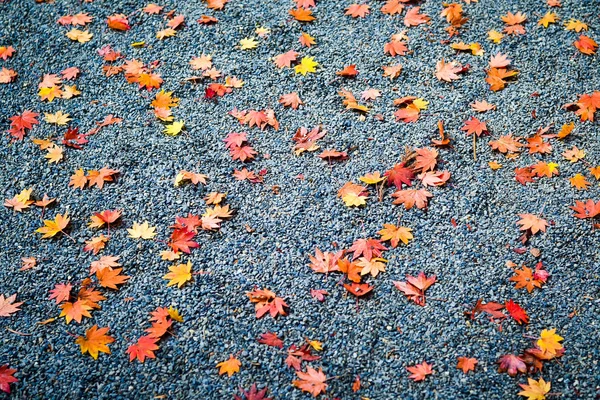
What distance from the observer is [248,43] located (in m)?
4.79

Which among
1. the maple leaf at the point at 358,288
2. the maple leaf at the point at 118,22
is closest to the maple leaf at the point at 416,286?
the maple leaf at the point at 358,288

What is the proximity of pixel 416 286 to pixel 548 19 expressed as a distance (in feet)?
9.29

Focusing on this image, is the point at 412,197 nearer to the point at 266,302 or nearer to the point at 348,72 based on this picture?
the point at 266,302

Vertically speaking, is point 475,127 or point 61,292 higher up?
point 475,127

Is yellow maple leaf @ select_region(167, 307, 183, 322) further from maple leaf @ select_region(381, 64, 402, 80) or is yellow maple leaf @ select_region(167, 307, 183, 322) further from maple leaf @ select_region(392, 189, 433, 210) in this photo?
maple leaf @ select_region(381, 64, 402, 80)

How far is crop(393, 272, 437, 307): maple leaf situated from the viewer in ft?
10.7

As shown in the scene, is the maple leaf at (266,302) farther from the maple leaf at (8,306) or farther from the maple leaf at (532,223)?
the maple leaf at (532,223)

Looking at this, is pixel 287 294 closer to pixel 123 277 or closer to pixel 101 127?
pixel 123 277

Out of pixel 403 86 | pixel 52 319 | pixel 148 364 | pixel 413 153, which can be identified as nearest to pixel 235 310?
pixel 148 364

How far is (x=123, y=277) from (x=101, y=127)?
4.47ft

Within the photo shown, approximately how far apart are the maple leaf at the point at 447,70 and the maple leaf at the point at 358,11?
0.87 m

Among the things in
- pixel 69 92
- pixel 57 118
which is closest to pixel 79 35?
pixel 69 92

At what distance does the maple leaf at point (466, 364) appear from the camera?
2.98 meters

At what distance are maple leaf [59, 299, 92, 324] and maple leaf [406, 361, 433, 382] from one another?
1784mm
